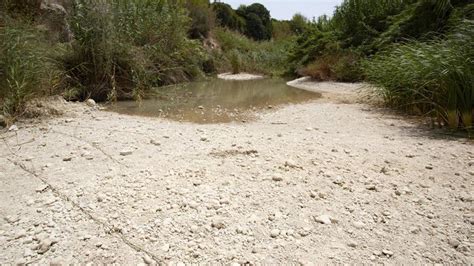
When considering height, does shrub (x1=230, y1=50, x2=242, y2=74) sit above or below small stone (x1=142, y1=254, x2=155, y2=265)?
above

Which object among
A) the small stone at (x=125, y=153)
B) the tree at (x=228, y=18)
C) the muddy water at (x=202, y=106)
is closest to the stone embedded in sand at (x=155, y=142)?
the small stone at (x=125, y=153)

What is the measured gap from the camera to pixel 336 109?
5.88 meters

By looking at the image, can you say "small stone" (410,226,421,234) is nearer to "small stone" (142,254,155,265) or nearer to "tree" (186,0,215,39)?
"small stone" (142,254,155,265)

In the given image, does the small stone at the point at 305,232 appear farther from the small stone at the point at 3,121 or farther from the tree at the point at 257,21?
the tree at the point at 257,21

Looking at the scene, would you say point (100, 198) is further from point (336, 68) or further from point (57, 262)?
point (336, 68)

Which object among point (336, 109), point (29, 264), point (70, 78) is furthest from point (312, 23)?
point (29, 264)

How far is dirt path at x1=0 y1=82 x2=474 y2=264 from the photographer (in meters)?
1.71

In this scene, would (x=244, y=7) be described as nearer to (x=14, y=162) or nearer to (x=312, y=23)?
(x=312, y=23)

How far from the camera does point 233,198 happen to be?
2.23m

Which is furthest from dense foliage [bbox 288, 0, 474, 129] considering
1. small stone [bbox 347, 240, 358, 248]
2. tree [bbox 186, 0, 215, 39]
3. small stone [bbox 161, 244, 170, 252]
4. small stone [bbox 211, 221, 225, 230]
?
tree [bbox 186, 0, 215, 39]

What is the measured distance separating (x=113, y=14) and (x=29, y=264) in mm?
6114

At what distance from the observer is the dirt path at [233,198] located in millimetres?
1713

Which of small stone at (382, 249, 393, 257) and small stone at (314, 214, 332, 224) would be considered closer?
small stone at (382, 249, 393, 257)

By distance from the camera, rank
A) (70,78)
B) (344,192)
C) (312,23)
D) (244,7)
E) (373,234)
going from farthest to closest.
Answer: (244,7) → (312,23) → (70,78) → (344,192) → (373,234)
